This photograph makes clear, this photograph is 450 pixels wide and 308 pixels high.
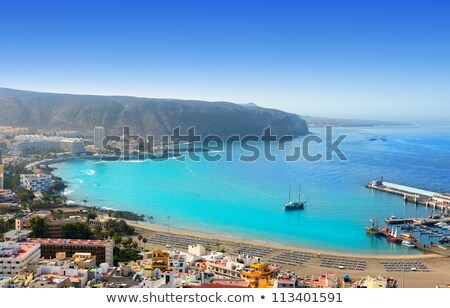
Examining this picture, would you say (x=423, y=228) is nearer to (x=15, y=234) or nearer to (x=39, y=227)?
(x=39, y=227)

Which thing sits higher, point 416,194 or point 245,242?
point 416,194

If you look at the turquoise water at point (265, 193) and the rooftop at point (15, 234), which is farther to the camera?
the turquoise water at point (265, 193)

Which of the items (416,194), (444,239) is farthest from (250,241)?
(416,194)

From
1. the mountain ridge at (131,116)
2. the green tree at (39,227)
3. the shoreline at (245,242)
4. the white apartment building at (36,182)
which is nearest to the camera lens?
the green tree at (39,227)

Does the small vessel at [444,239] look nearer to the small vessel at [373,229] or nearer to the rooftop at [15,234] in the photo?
the small vessel at [373,229]

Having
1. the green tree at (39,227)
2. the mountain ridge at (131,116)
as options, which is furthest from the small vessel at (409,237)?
the mountain ridge at (131,116)

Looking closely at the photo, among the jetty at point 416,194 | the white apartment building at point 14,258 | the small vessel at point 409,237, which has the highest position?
the white apartment building at point 14,258
